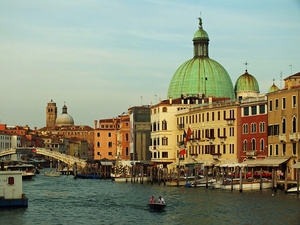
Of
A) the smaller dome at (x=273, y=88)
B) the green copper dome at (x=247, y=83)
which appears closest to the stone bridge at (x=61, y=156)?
the green copper dome at (x=247, y=83)

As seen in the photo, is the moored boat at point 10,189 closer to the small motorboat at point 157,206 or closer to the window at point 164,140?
the small motorboat at point 157,206

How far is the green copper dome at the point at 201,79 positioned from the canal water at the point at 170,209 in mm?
35723

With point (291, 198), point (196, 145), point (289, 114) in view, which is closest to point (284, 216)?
point (291, 198)

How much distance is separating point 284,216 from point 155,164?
43844mm

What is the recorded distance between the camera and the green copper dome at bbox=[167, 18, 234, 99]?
295ft

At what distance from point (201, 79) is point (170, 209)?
49.0 meters

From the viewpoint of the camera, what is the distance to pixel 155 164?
8069cm

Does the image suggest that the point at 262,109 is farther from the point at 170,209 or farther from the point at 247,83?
the point at 247,83

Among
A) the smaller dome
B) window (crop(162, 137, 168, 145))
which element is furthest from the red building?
the smaller dome

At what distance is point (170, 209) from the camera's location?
4266 centimetres

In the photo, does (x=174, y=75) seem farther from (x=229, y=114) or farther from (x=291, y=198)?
(x=291, y=198)

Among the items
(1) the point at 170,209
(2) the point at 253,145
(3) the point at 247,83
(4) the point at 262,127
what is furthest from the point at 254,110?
(3) the point at 247,83

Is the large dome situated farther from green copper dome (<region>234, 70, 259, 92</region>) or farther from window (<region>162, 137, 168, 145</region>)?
window (<region>162, 137, 168, 145</region>)

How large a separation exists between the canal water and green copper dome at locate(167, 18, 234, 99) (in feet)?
117
